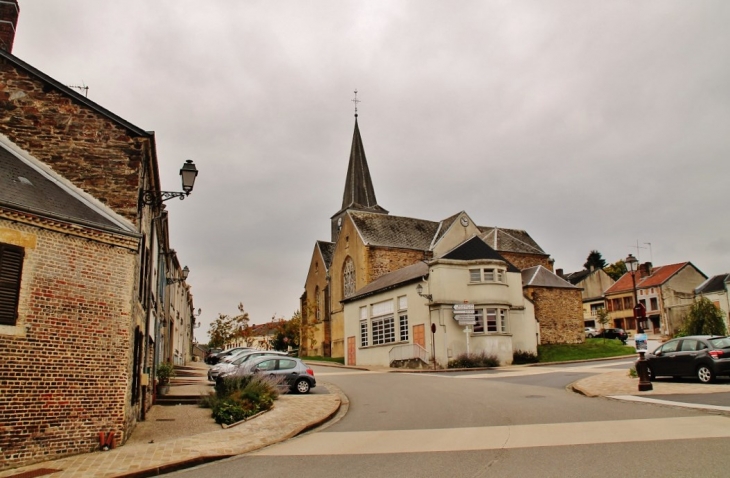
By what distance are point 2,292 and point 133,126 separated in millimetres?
4847

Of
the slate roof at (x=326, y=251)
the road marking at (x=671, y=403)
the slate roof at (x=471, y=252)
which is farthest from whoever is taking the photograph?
the slate roof at (x=326, y=251)

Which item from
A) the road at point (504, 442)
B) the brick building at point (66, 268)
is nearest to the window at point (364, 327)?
the road at point (504, 442)

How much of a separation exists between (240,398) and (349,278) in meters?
34.6

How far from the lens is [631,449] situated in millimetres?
8828

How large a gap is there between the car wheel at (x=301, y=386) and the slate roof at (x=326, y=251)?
3527 cm

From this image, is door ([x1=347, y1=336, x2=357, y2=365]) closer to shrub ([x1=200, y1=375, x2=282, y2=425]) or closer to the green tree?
shrub ([x1=200, y1=375, x2=282, y2=425])

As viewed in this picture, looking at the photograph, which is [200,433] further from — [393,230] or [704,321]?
[704,321]

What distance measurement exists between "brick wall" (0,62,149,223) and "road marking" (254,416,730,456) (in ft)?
20.9

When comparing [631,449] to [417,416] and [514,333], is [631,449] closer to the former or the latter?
[417,416]

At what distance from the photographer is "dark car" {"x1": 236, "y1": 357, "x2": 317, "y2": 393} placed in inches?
770

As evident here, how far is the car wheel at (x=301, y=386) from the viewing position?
1966cm

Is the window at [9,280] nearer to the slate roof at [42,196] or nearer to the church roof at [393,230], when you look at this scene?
the slate roof at [42,196]

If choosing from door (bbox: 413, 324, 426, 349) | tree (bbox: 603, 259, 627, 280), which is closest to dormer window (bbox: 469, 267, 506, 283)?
door (bbox: 413, 324, 426, 349)

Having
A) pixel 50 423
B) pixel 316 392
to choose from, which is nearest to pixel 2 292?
pixel 50 423
